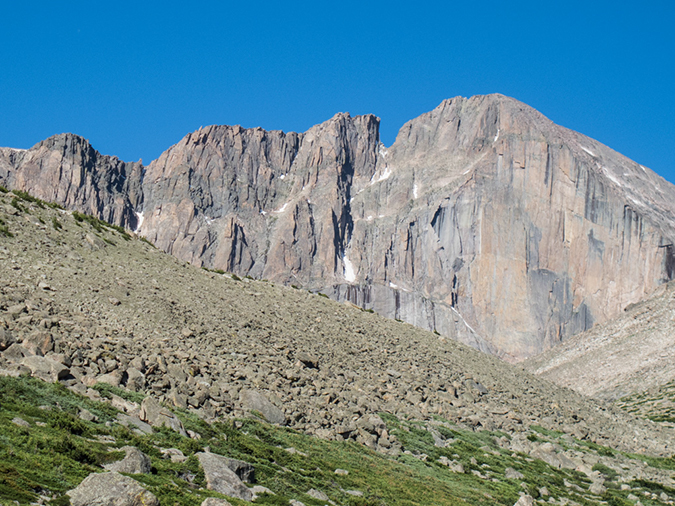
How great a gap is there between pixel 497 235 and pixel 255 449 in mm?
152737

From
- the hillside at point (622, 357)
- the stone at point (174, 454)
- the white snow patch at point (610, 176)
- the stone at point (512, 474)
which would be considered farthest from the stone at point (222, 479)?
the white snow patch at point (610, 176)

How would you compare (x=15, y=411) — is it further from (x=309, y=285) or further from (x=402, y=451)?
(x=309, y=285)

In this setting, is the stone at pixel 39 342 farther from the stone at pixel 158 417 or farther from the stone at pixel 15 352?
the stone at pixel 158 417

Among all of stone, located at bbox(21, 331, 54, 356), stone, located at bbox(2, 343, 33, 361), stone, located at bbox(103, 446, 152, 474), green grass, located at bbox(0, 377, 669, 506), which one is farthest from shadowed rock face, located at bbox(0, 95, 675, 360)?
stone, located at bbox(103, 446, 152, 474)

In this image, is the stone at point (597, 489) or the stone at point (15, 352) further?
the stone at point (597, 489)

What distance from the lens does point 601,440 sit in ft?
120

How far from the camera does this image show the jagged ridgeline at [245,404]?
14523 millimetres

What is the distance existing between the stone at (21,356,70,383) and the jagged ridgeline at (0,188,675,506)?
0.18 ft

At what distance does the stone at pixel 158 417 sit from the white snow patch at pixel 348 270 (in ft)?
557

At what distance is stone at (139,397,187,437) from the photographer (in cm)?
1727

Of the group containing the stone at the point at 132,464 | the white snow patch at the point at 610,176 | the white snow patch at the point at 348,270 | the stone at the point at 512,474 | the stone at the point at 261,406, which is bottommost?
the stone at the point at 132,464

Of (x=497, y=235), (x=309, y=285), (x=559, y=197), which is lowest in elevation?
(x=309, y=285)

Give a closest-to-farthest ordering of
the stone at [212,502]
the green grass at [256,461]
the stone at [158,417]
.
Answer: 1. the stone at [212,502]
2. the green grass at [256,461]
3. the stone at [158,417]

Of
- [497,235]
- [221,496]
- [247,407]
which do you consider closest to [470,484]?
[247,407]
